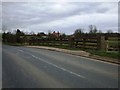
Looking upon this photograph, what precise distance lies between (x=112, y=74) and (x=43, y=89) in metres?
5.34

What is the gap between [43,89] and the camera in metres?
10.4

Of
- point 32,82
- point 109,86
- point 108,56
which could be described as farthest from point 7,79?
point 108,56

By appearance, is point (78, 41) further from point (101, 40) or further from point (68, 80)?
point (68, 80)

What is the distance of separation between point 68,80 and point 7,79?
2653 mm

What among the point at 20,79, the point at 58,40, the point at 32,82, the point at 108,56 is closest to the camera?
the point at 32,82

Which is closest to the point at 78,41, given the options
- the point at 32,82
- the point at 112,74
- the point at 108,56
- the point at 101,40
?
the point at 101,40

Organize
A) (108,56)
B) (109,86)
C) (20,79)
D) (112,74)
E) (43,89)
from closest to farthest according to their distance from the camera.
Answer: (43,89) → (109,86) → (20,79) → (112,74) → (108,56)

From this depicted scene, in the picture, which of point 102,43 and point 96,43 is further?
point 96,43

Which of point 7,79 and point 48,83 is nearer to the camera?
point 48,83

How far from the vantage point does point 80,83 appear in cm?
1180

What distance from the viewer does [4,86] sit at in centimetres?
1145

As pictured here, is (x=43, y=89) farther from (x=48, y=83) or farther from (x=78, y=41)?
(x=78, y=41)

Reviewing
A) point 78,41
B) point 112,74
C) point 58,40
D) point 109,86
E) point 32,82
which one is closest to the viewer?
point 109,86

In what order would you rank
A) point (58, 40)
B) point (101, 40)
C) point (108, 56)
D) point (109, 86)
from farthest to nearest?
1. point (58, 40)
2. point (101, 40)
3. point (108, 56)
4. point (109, 86)
